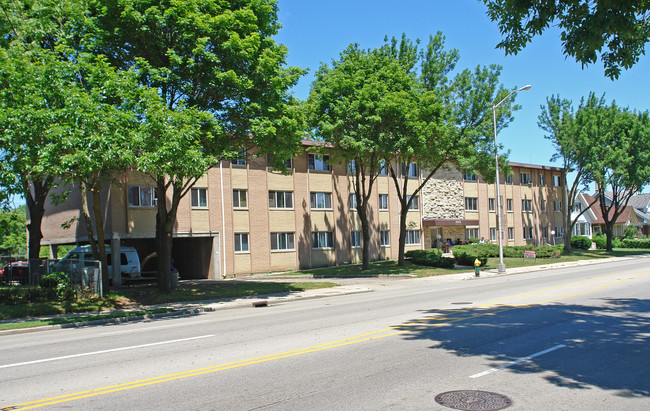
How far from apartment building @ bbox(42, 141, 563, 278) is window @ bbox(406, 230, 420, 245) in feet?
0.30

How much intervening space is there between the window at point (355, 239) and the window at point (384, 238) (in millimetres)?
2204

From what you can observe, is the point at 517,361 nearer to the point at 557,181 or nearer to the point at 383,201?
the point at 383,201

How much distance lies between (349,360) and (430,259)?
92.4ft

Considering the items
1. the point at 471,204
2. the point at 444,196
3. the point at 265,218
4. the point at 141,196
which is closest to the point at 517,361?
the point at 141,196

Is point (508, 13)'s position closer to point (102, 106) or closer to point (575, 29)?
point (575, 29)

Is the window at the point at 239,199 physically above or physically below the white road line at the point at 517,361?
above

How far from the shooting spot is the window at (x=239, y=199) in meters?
33.3

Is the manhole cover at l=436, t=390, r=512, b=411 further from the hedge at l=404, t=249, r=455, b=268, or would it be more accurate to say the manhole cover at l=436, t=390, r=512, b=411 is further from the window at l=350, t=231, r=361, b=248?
the window at l=350, t=231, r=361, b=248

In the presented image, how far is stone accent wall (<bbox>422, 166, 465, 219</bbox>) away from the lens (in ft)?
150

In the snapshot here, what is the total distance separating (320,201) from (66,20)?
2206 centimetres

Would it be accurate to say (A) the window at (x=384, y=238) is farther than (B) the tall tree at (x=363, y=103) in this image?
Yes

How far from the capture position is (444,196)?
1859 inches

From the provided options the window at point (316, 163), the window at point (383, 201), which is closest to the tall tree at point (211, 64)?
the window at point (316, 163)

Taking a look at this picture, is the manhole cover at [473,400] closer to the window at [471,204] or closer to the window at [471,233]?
the window at [471,204]
